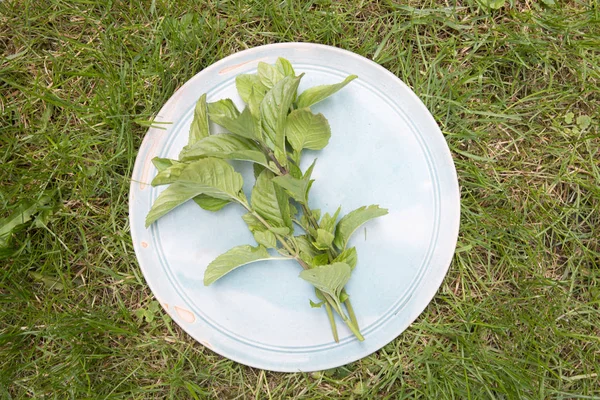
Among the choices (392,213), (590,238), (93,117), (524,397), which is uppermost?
(93,117)

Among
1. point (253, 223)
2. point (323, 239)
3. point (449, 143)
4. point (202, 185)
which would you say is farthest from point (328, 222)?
point (449, 143)

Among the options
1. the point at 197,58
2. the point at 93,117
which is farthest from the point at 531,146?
the point at 93,117

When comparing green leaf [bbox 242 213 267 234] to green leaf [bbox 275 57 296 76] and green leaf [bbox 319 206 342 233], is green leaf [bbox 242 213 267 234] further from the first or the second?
green leaf [bbox 275 57 296 76]

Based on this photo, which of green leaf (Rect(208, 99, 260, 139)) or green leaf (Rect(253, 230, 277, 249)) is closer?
green leaf (Rect(208, 99, 260, 139))

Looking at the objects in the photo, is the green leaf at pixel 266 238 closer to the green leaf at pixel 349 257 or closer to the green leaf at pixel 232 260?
the green leaf at pixel 232 260

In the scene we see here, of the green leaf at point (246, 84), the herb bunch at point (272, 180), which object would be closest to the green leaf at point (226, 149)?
the herb bunch at point (272, 180)

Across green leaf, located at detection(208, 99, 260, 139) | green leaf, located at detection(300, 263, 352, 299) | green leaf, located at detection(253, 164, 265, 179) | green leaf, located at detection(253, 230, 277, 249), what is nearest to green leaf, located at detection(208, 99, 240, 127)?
green leaf, located at detection(208, 99, 260, 139)

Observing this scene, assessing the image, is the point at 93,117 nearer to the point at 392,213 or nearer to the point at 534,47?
the point at 392,213
